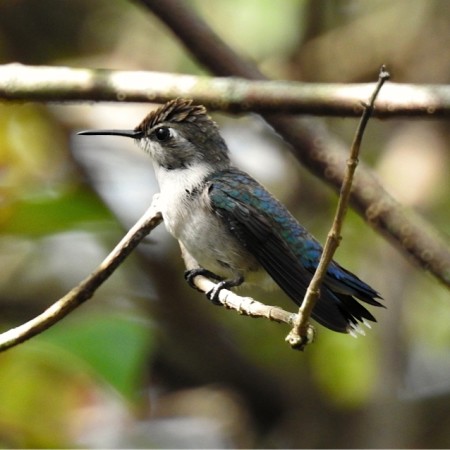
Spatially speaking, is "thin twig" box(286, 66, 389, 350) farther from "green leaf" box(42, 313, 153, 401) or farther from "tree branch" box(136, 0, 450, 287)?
"green leaf" box(42, 313, 153, 401)

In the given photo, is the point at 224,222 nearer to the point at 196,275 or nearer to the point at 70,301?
the point at 196,275

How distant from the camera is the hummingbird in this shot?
11.1 feet

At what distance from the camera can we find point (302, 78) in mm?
6223

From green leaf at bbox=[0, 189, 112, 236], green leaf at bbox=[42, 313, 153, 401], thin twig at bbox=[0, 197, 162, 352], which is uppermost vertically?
green leaf at bbox=[0, 189, 112, 236]

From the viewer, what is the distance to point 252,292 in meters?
5.48

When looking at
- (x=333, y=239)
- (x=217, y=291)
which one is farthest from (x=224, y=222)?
(x=333, y=239)

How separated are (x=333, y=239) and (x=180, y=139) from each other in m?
2.04

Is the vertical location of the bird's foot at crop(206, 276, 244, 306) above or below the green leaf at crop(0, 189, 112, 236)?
below

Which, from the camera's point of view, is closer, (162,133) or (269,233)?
(269,233)

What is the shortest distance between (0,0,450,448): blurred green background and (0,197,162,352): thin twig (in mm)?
2207

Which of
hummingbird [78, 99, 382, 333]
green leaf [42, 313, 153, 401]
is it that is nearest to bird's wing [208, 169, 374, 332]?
hummingbird [78, 99, 382, 333]

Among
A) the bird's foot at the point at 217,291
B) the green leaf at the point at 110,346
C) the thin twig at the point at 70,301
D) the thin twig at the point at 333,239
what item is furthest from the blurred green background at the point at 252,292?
the thin twig at the point at 333,239

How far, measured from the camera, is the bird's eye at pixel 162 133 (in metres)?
3.91

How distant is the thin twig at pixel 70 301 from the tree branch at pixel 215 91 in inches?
23.2
